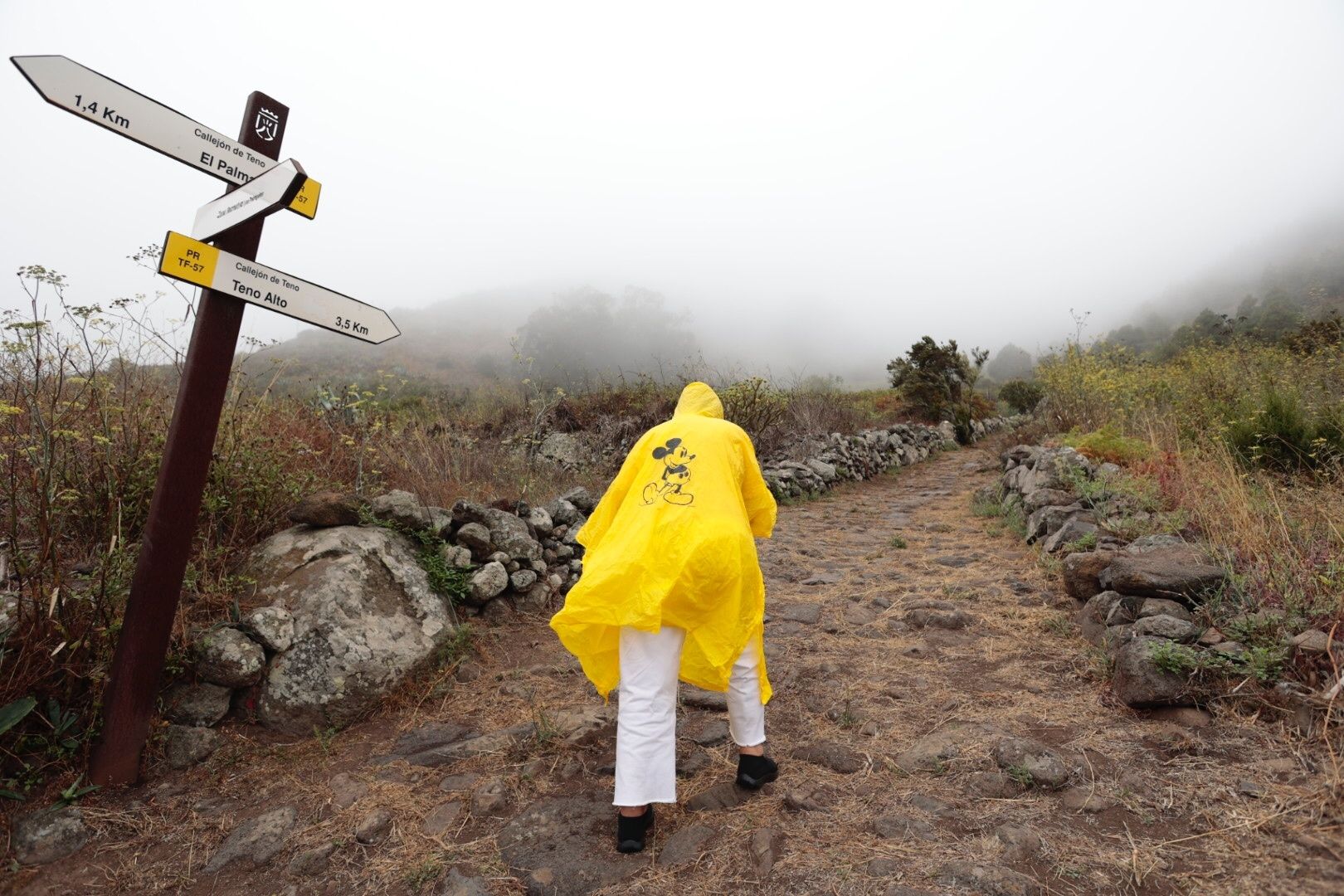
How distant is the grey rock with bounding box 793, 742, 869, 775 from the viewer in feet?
9.67

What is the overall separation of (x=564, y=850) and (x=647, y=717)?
605mm

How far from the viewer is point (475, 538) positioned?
4.63 m

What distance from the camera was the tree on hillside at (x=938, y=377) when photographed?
17.8m

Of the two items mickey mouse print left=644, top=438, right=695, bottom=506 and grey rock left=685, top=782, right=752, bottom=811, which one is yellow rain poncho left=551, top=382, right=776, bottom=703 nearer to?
mickey mouse print left=644, top=438, right=695, bottom=506

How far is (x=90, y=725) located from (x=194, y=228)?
2181 millimetres

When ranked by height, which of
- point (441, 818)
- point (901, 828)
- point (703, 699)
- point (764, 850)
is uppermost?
point (901, 828)

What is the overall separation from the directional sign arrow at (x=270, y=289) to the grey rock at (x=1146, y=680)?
3916 millimetres

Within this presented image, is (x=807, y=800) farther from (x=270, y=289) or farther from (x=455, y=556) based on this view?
(x=270, y=289)

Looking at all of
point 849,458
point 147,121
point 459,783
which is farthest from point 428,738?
point 849,458

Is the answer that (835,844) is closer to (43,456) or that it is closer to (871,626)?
(871,626)

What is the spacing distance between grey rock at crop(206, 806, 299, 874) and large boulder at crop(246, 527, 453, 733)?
634mm

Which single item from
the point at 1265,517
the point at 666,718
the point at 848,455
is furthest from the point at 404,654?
the point at 848,455

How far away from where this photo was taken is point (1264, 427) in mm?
6039

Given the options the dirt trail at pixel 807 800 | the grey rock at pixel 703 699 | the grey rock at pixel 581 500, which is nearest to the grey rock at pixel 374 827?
the dirt trail at pixel 807 800
